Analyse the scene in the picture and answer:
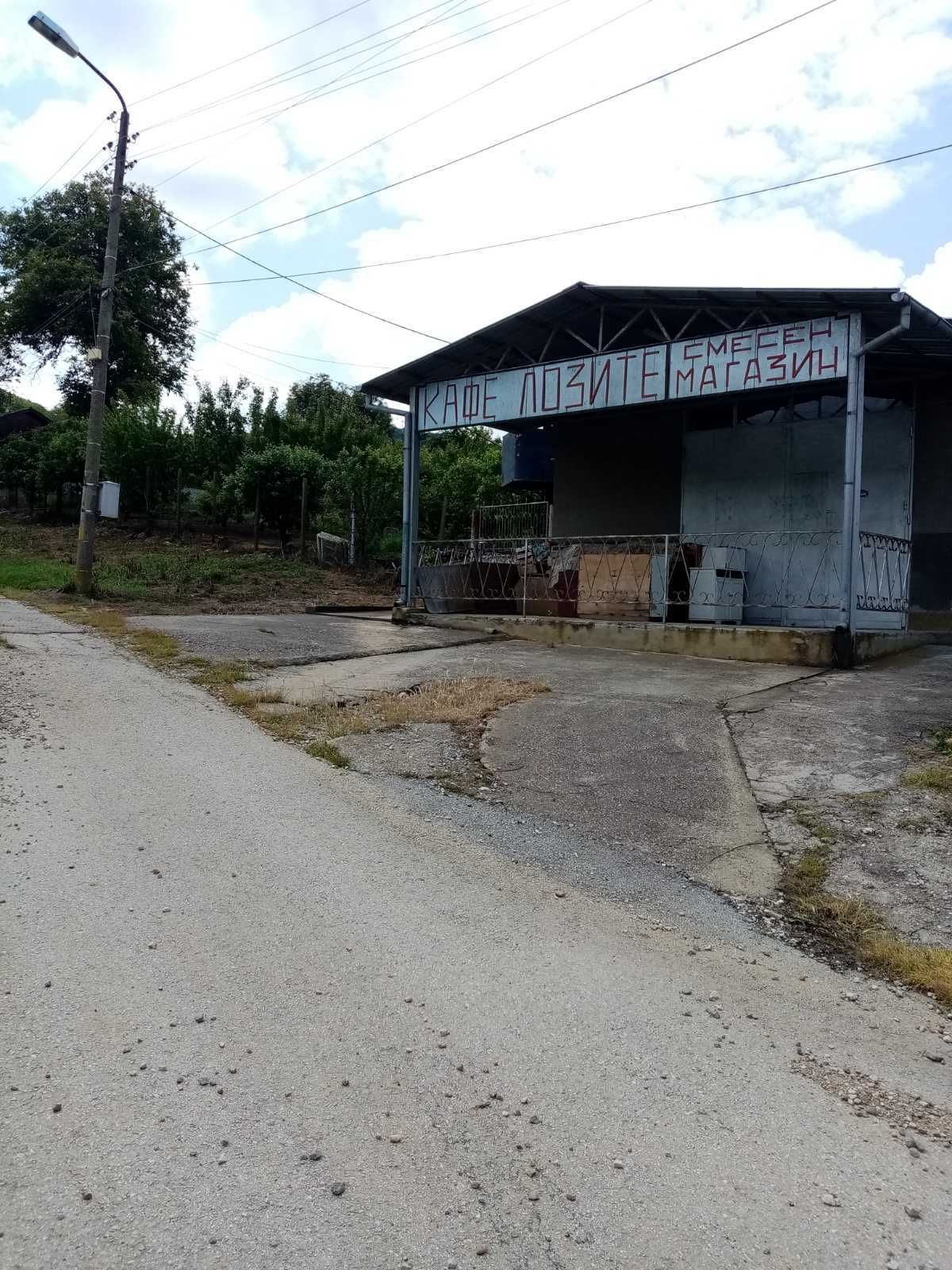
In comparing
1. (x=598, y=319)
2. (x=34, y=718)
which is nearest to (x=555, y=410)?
(x=598, y=319)

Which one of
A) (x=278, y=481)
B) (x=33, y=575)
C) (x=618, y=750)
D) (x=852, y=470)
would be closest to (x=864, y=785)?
(x=618, y=750)

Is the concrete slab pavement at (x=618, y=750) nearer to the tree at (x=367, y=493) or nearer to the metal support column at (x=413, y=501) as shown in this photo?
the metal support column at (x=413, y=501)

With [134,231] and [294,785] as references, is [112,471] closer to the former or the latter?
[134,231]

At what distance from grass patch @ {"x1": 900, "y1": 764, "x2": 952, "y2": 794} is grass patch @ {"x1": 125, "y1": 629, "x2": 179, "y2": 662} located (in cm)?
717

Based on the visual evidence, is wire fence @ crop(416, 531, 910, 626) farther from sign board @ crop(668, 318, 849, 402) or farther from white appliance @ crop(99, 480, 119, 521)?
white appliance @ crop(99, 480, 119, 521)

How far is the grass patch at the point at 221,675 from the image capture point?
8.33m

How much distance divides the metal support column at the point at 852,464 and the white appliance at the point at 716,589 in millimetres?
1799

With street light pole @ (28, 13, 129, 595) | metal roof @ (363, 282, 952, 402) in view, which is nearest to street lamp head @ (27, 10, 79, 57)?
street light pole @ (28, 13, 129, 595)

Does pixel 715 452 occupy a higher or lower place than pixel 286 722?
higher

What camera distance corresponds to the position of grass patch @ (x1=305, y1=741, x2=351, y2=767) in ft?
19.4

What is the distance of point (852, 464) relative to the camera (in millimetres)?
9969

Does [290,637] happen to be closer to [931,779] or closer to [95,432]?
[95,432]

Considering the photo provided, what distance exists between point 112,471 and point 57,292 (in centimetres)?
1153

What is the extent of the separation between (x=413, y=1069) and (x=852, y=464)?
9.17 meters
